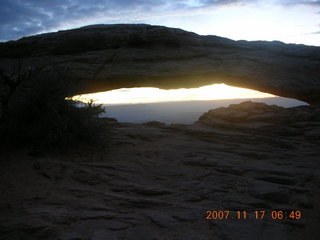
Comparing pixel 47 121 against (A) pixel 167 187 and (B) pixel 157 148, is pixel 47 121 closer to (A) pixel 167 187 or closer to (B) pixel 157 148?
(B) pixel 157 148

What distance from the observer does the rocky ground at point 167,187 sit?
14.0ft

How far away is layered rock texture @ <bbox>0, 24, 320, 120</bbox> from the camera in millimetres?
12688

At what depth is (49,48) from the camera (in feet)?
43.8

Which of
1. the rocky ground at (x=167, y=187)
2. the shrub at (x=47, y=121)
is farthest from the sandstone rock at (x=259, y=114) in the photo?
the shrub at (x=47, y=121)

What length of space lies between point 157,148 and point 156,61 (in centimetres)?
591

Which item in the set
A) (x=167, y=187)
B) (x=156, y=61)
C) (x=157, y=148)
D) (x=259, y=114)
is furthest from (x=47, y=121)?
(x=259, y=114)

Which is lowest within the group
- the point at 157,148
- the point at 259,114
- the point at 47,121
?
the point at 157,148

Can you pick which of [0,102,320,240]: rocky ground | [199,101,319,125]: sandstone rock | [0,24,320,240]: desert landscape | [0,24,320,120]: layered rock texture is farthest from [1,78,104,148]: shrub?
[199,101,319,125]: sandstone rock

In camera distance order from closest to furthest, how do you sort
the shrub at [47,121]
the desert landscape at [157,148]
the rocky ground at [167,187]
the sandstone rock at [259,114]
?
the rocky ground at [167,187]
the desert landscape at [157,148]
the shrub at [47,121]
the sandstone rock at [259,114]

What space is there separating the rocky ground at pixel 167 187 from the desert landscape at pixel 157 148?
26 mm

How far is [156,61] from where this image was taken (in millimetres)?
13258

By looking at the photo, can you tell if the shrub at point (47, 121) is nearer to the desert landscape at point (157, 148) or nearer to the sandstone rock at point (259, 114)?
the desert landscape at point (157, 148)

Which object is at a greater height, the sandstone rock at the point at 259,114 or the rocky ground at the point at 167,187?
the sandstone rock at the point at 259,114

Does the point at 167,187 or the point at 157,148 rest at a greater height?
the point at 157,148
